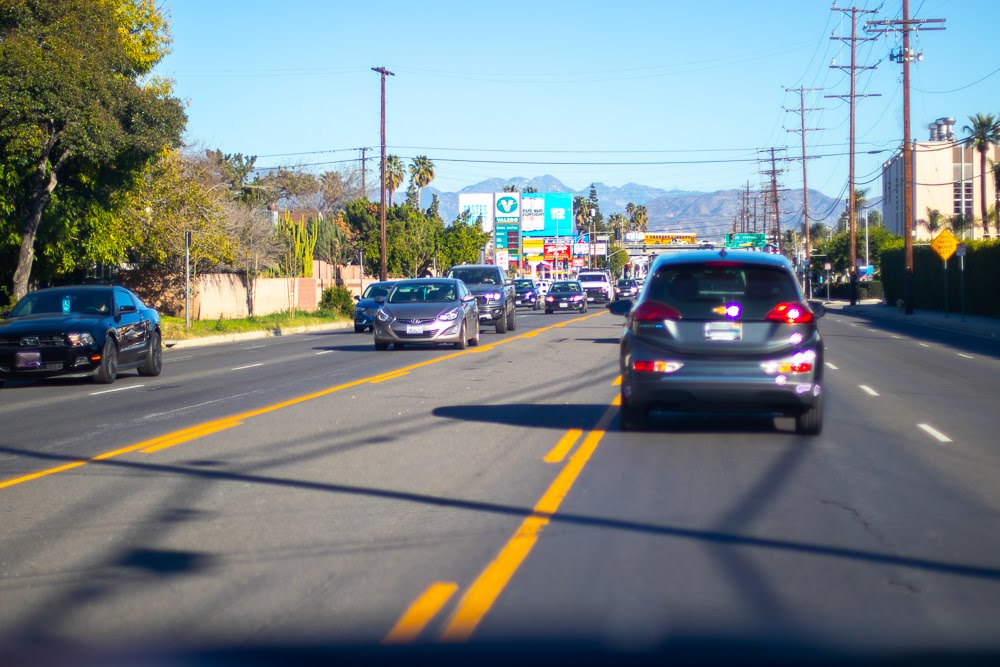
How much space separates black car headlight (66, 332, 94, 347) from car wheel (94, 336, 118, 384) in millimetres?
308

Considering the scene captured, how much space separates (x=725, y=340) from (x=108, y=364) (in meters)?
11.4

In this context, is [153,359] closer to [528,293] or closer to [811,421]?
[811,421]

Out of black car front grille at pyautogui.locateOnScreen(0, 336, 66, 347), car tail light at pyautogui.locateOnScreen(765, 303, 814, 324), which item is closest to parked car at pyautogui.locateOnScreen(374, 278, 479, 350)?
black car front grille at pyautogui.locateOnScreen(0, 336, 66, 347)

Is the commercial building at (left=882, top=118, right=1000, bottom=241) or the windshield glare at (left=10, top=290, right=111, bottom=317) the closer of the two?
the windshield glare at (left=10, top=290, right=111, bottom=317)

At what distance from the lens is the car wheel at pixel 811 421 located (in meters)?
10.9

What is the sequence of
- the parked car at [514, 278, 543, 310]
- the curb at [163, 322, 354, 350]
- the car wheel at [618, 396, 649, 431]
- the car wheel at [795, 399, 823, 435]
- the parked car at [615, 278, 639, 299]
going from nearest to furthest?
the car wheel at [795, 399, 823, 435] → the car wheel at [618, 396, 649, 431] → the curb at [163, 322, 354, 350] → the parked car at [514, 278, 543, 310] → the parked car at [615, 278, 639, 299]

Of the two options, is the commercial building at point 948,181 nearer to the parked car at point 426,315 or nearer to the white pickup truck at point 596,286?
the white pickup truck at point 596,286

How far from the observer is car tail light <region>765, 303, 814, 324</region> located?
10.5 meters

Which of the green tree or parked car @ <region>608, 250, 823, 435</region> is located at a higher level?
the green tree

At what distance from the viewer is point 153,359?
1980 centimetres

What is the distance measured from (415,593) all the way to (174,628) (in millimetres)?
1227

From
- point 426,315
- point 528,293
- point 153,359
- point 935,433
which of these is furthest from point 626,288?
point 935,433

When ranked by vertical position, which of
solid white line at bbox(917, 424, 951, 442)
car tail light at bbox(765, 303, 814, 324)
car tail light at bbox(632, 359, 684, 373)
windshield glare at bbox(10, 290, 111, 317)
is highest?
windshield glare at bbox(10, 290, 111, 317)

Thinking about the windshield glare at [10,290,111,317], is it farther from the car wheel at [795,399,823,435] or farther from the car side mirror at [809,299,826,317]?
the car wheel at [795,399,823,435]
